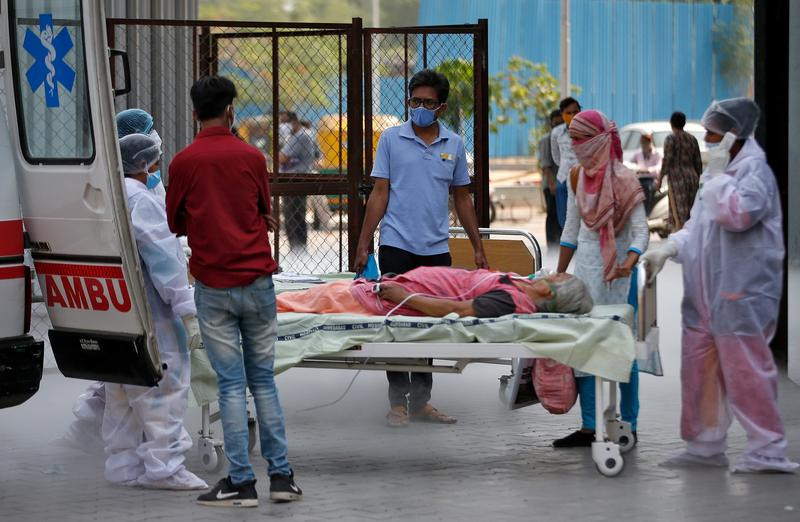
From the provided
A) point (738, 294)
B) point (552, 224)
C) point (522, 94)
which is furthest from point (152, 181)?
point (522, 94)

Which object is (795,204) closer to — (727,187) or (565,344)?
(727,187)

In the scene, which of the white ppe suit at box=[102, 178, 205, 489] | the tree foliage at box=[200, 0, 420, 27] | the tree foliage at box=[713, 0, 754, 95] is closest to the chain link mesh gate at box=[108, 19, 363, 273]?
the white ppe suit at box=[102, 178, 205, 489]

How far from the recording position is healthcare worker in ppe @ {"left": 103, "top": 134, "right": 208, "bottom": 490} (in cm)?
613

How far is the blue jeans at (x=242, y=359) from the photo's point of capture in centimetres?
570

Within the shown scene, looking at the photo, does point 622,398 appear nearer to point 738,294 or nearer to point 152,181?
point 738,294

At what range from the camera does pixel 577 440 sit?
6.97 m

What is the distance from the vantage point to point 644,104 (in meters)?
32.1

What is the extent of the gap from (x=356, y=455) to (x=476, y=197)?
3.23 metres

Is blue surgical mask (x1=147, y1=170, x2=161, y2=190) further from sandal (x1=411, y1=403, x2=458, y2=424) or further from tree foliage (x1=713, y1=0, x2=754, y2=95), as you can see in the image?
tree foliage (x1=713, y1=0, x2=754, y2=95)

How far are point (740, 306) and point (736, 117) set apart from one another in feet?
2.93

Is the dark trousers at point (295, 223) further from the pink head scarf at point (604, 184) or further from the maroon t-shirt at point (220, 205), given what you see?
the maroon t-shirt at point (220, 205)

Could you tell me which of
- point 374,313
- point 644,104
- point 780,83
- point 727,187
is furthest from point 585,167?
point 644,104

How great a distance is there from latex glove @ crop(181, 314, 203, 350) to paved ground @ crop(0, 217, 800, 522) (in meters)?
0.68

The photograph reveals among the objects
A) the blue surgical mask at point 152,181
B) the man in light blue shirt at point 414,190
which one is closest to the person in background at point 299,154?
the man in light blue shirt at point 414,190
